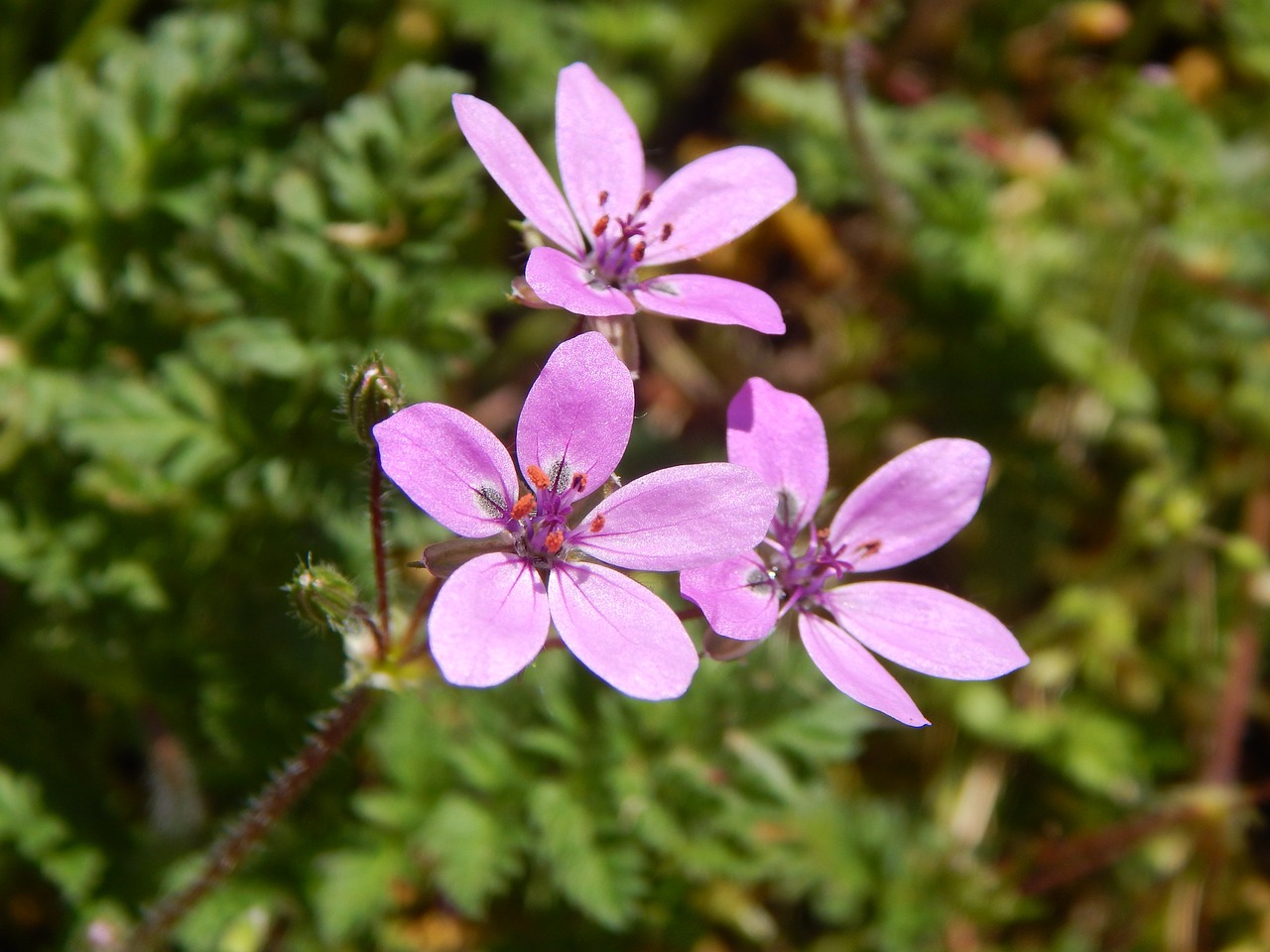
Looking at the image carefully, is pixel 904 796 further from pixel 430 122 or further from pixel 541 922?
pixel 430 122

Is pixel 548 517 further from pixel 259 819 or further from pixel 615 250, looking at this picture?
pixel 259 819

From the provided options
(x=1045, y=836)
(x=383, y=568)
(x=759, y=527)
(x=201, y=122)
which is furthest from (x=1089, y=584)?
(x=201, y=122)

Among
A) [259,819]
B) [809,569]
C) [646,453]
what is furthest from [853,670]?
[646,453]

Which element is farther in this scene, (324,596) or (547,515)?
(547,515)

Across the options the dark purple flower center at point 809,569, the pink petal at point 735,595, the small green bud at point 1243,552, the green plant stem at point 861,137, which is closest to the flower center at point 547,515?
the pink petal at point 735,595

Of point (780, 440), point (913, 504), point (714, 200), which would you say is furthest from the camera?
point (714, 200)

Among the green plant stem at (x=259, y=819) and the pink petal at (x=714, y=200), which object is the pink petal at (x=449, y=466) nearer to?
the green plant stem at (x=259, y=819)
